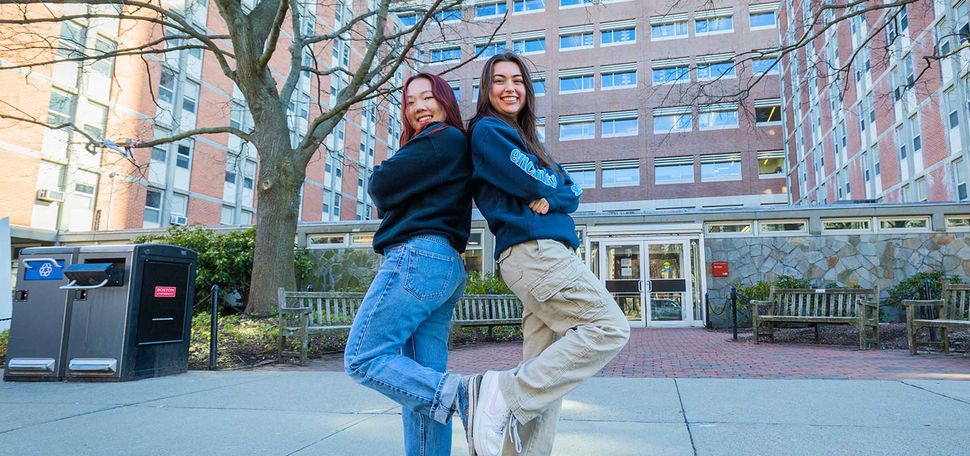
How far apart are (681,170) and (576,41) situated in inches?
409

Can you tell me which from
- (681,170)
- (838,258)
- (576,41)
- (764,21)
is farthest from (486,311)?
(764,21)

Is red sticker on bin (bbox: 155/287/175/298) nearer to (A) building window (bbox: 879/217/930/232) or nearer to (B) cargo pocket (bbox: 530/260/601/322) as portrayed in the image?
(B) cargo pocket (bbox: 530/260/601/322)

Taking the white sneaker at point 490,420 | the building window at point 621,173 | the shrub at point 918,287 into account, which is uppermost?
the building window at point 621,173

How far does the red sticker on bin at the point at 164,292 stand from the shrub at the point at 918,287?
12.8 meters

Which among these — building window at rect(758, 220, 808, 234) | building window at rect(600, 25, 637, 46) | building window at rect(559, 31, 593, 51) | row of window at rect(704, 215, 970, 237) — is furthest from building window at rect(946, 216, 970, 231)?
building window at rect(559, 31, 593, 51)

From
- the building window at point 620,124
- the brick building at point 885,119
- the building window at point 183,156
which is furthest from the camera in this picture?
the building window at point 620,124

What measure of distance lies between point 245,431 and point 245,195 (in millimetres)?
31644

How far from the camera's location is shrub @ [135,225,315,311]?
12523mm

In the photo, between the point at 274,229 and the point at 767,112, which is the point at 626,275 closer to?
the point at 274,229

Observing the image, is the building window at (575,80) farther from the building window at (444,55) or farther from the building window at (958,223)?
the building window at (958,223)

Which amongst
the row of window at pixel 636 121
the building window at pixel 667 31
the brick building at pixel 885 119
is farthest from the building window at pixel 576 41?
the brick building at pixel 885 119

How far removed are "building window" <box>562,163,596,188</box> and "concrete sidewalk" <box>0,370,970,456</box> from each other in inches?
1186

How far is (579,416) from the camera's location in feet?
11.8

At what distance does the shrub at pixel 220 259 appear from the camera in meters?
12.5
